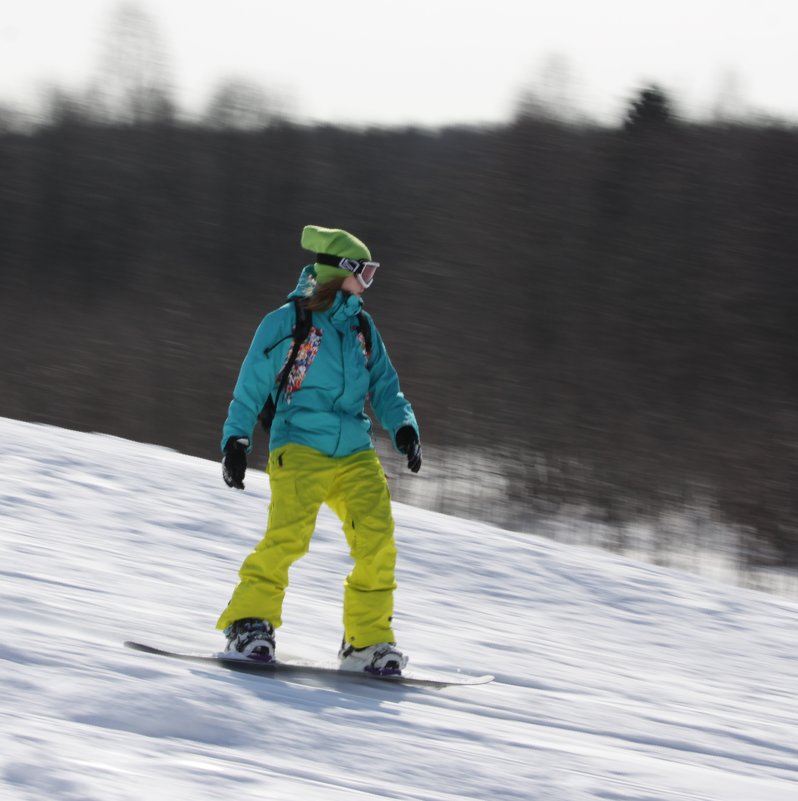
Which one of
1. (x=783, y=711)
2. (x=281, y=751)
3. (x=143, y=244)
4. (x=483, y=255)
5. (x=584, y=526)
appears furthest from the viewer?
(x=143, y=244)

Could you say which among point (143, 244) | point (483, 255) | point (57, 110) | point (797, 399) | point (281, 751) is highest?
point (57, 110)

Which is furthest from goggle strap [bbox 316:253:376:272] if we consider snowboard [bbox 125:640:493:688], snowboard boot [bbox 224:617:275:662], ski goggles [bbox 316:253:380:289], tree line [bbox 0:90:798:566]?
tree line [bbox 0:90:798:566]

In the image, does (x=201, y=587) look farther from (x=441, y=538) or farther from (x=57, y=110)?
(x=57, y=110)

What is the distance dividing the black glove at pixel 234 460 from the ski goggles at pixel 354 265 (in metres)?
0.70

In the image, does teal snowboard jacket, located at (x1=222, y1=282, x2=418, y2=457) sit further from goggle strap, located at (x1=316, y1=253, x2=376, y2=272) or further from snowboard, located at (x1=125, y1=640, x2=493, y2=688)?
snowboard, located at (x1=125, y1=640, x2=493, y2=688)

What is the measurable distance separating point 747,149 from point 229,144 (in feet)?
80.0

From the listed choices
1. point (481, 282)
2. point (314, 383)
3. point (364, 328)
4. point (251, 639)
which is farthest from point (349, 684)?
Answer: point (481, 282)

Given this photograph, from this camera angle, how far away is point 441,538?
23.3 ft

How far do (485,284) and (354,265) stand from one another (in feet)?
71.1

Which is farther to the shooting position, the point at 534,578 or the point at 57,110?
the point at 57,110

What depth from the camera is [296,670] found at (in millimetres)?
3967

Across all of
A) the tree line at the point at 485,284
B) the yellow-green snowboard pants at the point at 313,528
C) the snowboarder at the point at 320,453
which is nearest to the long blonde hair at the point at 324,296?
the snowboarder at the point at 320,453

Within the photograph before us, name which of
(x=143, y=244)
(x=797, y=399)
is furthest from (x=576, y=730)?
(x=143, y=244)

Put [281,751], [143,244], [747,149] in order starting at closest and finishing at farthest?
[281,751]
[747,149]
[143,244]
